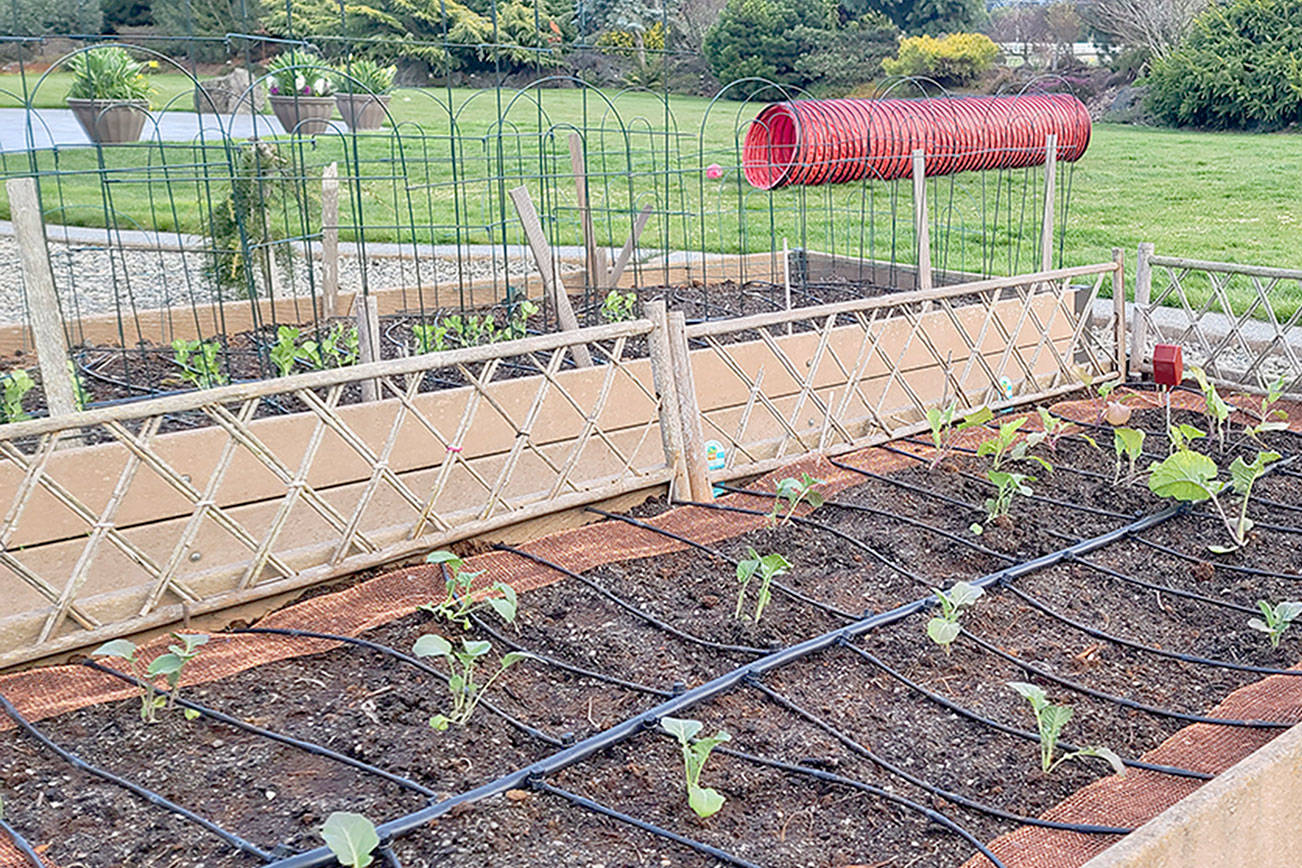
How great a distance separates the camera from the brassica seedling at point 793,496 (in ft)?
11.9

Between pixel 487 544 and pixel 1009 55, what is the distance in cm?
2149

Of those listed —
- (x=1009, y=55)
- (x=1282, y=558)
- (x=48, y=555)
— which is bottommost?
(x=1282, y=558)

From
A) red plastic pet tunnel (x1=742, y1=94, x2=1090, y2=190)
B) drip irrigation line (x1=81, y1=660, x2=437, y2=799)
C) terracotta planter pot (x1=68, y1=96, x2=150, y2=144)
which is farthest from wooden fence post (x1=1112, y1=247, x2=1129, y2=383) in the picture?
terracotta planter pot (x1=68, y1=96, x2=150, y2=144)

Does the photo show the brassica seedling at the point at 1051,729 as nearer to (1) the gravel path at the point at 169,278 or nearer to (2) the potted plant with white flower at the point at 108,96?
(1) the gravel path at the point at 169,278

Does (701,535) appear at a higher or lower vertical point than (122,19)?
lower

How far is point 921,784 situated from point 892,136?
14.0ft

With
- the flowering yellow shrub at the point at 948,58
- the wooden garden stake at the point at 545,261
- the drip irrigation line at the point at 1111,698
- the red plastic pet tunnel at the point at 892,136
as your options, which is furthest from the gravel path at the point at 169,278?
the flowering yellow shrub at the point at 948,58

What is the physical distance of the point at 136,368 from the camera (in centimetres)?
502

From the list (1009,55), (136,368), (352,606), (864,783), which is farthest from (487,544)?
(1009,55)

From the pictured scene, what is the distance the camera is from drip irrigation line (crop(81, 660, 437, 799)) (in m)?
2.31

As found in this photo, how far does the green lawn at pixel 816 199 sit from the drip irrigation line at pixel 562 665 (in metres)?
4.07

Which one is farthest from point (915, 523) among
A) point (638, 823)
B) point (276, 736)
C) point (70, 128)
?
point (70, 128)

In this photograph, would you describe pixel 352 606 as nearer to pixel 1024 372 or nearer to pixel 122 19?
pixel 1024 372

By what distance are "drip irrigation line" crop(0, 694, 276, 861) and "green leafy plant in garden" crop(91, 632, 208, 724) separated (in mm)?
189
